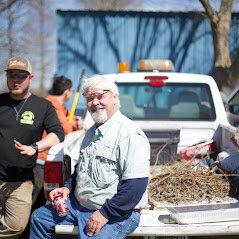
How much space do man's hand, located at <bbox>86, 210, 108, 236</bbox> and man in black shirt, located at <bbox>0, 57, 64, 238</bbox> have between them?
978 mm

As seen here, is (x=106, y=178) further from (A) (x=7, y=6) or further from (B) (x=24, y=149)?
(A) (x=7, y=6)

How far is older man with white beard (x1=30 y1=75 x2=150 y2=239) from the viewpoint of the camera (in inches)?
137

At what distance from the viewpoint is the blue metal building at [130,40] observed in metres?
14.3

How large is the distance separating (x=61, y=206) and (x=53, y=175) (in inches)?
17.0

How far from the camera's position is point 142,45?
14.5 m

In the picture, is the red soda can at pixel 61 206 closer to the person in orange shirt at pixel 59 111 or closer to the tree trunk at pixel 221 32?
the person in orange shirt at pixel 59 111

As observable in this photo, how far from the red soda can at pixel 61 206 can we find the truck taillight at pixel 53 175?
30cm

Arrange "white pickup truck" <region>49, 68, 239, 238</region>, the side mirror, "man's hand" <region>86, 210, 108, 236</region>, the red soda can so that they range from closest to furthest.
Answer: "man's hand" <region>86, 210, 108, 236</region>
the red soda can
"white pickup truck" <region>49, 68, 239, 238</region>
the side mirror

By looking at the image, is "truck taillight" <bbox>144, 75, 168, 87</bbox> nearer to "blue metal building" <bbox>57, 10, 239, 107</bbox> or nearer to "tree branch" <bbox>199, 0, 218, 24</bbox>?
"tree branch" <bbox>199, 0, 218, 24</bbox>

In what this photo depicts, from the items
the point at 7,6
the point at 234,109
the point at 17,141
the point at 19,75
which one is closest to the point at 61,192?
the point at 17,141

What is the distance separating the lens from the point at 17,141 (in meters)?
4.31

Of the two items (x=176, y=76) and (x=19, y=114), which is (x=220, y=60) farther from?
(x=19, y=114)

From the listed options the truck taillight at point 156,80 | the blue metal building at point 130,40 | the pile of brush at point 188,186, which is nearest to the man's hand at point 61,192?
the pile of brush at point 188,186

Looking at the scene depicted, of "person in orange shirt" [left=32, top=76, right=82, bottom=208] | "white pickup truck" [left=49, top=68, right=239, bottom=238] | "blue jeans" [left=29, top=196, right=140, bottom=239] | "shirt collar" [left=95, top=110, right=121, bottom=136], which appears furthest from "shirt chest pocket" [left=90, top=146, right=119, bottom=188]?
"white pickup truck" [left=49, top=68, right=239, bottom=238]
